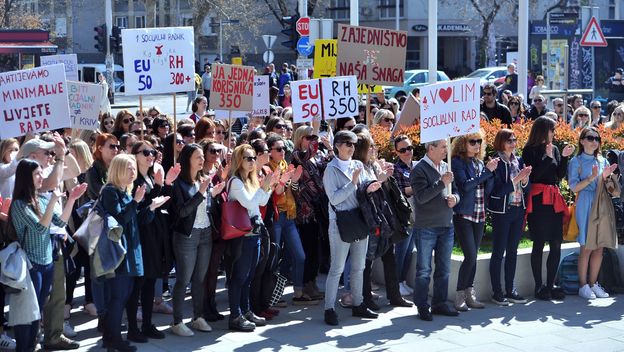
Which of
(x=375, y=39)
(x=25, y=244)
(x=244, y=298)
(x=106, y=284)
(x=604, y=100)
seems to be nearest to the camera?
(x=25, y=244)

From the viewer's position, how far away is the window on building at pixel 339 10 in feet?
217

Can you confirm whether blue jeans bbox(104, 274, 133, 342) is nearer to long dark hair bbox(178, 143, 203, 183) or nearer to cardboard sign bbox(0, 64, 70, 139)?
long dark hair bbox(178, 143, 203, 183)

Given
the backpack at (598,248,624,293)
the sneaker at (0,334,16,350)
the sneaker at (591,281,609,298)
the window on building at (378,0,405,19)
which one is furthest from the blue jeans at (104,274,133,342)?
the window on building at (378,0,405,19)

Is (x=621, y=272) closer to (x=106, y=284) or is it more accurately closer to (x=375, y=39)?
(x=375, y=39)

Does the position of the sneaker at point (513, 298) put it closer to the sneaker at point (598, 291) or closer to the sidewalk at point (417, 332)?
the sidewalk at point (417, 332)

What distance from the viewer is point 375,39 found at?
13.4 meters

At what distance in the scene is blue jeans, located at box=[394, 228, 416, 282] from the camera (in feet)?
35.7

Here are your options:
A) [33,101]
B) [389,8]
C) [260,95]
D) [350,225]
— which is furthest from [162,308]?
[389,8]

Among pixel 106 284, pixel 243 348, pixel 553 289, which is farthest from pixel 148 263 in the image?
pixel 553 289

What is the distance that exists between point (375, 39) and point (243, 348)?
18.6 feet

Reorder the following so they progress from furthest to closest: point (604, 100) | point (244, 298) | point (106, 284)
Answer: point (604, 100)
point (244, 298)
point (106, 284)

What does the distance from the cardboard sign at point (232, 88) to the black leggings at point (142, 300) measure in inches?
159

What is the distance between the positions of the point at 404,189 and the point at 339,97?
260 cm

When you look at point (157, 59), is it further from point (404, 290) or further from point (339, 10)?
point (339, 10)
